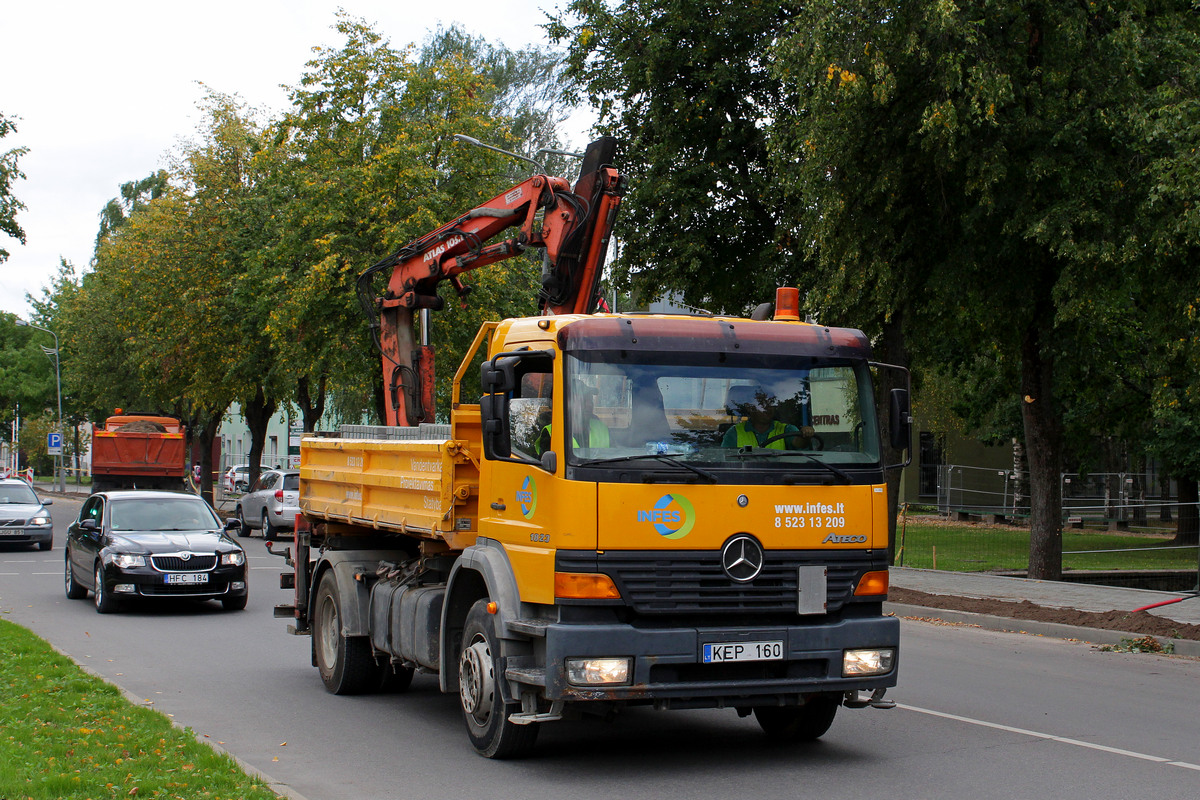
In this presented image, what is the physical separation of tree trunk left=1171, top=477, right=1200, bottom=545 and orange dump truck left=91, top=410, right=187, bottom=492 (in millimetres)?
31368

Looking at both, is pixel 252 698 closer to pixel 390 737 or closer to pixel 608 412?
pixel 390 737

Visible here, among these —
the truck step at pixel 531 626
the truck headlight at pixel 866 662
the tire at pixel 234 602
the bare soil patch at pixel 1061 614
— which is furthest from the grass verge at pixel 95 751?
the bare soil patch at pixel 1061 614

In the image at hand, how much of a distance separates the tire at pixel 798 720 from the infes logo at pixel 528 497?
2.14 metres

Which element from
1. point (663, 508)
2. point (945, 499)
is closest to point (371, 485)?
point (663, 508)

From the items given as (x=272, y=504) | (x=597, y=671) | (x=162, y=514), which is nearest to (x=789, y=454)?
(x=597, y=671)

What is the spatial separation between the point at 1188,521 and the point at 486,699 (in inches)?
964

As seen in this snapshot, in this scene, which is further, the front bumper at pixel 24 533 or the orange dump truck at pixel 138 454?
the orange dump truck at pixel 138 454

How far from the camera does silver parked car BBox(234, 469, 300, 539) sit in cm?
2962

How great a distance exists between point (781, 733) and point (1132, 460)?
39.6 meters

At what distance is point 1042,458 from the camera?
19500mm

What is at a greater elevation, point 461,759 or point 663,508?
point 663,508

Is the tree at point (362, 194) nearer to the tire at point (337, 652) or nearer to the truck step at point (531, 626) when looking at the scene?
the tire at point (337, 652)

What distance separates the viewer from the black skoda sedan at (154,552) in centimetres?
1531

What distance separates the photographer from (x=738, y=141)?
75.8 ft
